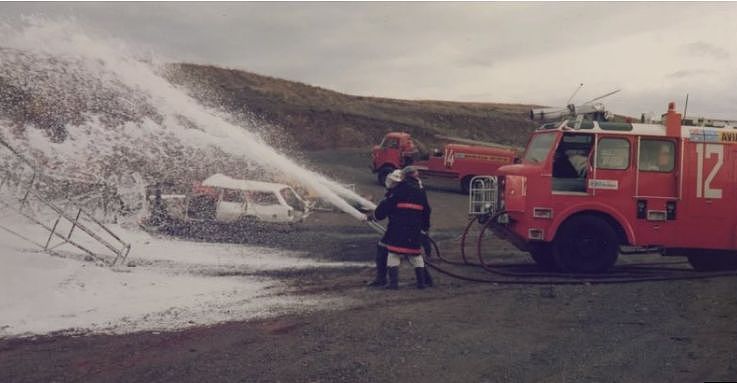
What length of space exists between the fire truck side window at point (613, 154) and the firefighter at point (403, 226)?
3.08m

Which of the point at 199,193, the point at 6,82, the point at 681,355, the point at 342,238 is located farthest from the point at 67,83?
the point at 6,82

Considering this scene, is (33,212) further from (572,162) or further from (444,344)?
(572,162)

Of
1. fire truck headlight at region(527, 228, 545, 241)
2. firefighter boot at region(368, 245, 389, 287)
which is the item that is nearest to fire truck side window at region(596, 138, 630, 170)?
fire truck headlight at region(527, 228, 545, 241)

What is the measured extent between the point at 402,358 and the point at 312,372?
88 centimetres

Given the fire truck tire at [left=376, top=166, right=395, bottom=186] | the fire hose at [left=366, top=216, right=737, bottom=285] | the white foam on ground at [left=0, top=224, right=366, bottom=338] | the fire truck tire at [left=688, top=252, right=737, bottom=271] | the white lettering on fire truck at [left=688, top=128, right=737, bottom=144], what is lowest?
the white foam on ground at [left=0, top=224, right=366, bottom=338]

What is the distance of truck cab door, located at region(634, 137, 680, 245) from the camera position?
33.8 feet

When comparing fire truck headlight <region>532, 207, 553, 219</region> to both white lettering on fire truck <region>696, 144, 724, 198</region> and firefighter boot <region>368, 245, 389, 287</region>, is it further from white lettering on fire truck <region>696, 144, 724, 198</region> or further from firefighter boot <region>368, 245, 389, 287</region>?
firefighter boot <region>368, 245, 389, 287</region>

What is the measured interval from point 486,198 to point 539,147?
121cm

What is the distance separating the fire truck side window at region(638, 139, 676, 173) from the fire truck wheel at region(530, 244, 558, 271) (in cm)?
202

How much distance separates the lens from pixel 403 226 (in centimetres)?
931

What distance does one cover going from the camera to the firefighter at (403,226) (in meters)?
9.32

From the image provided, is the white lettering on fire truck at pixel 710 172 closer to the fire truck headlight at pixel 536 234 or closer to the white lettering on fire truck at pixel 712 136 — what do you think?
the white lettering on fire truck at pixel 712 136

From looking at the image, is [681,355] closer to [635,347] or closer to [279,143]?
[635,347]

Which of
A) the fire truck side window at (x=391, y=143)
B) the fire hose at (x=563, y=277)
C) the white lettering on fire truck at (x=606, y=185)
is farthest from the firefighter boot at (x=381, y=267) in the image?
the fire truck side window at (x=391, y=143)
